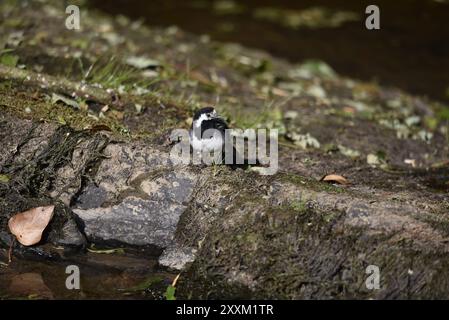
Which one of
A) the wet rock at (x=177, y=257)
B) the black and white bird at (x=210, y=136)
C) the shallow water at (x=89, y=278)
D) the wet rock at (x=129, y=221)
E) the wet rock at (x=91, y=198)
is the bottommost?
the shallow water at (x=89, y=278)

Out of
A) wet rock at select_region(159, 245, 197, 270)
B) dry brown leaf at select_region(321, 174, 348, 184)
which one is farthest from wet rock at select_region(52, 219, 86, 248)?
dry brown leaf at select_region(321, 174, 348, 184)

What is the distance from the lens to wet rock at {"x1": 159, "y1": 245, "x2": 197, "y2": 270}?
448 cm

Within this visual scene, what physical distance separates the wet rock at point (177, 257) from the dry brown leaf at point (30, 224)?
840mm

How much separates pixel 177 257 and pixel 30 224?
1.04 meters

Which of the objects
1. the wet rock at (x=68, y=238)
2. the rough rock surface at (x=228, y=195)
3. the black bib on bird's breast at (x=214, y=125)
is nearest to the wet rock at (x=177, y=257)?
the rough rock surface at (x=228, y=195)

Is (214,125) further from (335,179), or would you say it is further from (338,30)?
(338,30)

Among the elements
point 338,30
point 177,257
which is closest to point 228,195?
point 177,257

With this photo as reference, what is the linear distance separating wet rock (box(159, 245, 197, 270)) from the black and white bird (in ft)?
2.79

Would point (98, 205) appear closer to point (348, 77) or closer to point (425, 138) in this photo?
point (425, 138)

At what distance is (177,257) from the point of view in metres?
4.54

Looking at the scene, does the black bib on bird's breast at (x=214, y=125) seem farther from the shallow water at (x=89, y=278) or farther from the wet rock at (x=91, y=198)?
the shallow water at (x=89, y=278)

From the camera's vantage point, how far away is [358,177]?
5.58 m

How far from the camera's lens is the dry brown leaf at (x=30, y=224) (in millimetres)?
4617
